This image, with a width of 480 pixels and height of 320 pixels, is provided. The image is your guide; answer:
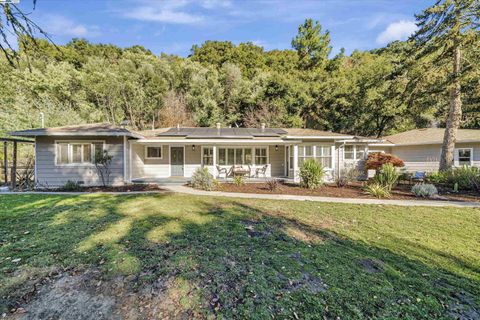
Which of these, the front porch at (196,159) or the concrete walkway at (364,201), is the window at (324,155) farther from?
the concrete walkway at (364,201)

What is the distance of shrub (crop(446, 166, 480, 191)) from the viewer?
10.2 metres

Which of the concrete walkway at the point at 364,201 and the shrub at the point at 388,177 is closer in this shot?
the concrete walkway at the point at 364,201

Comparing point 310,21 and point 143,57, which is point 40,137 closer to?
point 143,57

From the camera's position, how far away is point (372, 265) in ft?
12.2

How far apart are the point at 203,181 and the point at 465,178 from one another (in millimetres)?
12216

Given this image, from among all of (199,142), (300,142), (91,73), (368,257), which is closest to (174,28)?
(199,142)

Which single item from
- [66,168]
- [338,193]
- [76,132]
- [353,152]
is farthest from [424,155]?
[66,168]

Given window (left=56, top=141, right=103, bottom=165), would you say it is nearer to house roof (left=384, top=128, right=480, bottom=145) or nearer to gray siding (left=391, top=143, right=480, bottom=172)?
house roof (left=384, top=128, right=480, bottom=145)

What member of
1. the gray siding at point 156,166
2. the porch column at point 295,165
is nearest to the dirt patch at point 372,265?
the porch column at point 295,165

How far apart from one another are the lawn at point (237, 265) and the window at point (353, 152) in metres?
9.78

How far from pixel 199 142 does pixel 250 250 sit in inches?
382

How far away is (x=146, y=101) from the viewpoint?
85.2ft

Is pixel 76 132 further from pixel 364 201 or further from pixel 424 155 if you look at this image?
pixel 424 155

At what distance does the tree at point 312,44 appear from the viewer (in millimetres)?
26062
